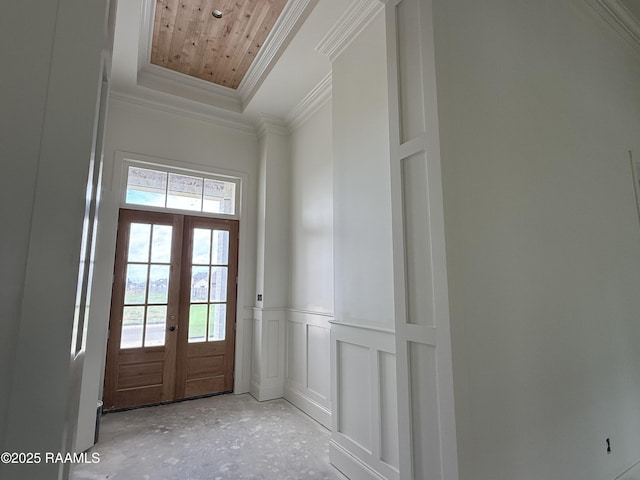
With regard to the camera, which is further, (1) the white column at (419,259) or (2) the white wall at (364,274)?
(2) the white wall at (364,274)

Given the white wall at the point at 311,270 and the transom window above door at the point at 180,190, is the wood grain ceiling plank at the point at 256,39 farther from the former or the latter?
the transom window above door at the point at 180,190

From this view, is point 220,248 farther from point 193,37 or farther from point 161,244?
point 193,37

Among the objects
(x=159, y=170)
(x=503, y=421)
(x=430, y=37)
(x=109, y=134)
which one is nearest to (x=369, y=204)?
(x=430, y=37)

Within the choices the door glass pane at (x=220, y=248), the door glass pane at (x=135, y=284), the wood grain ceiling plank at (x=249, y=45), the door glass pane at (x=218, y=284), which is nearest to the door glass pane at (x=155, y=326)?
the door glass pane at (x=135, y=284)

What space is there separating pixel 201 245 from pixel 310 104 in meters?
2.13

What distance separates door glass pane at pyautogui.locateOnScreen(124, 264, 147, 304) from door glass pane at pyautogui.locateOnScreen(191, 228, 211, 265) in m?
0.56

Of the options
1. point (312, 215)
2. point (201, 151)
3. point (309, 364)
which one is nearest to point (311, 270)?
point (312, 215)

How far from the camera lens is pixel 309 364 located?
11.4 feet

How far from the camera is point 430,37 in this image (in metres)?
1.56

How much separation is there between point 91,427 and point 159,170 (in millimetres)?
2675

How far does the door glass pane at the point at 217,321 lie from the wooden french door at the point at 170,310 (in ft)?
0.04

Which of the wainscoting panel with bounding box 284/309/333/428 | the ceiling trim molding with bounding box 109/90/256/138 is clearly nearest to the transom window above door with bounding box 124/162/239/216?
the ceiling trim molding with bounding box 109/90/256/138

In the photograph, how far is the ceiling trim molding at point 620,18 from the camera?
106 inches

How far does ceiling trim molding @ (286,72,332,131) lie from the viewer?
3.56 m
